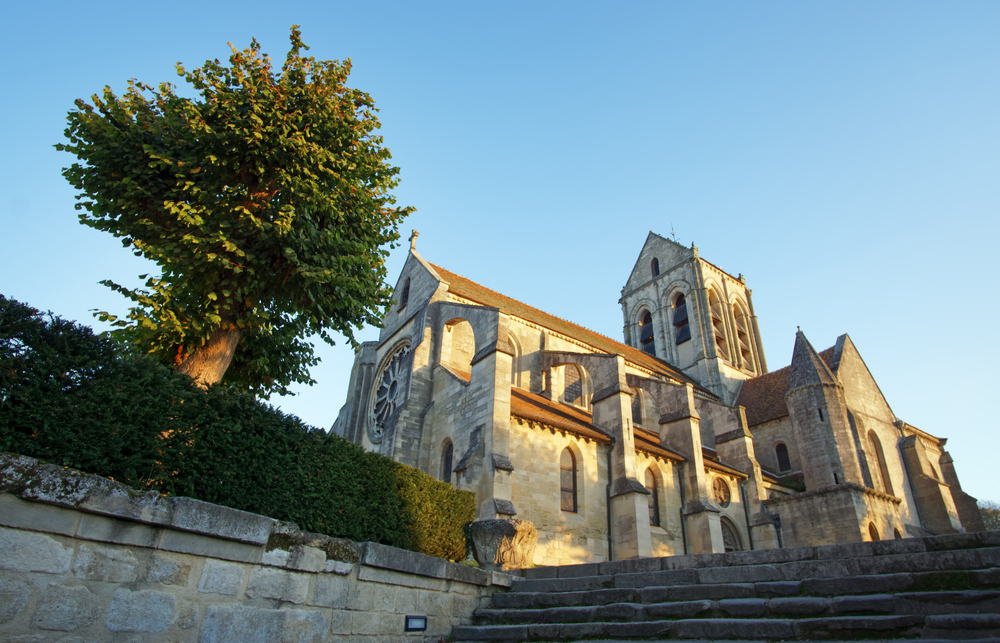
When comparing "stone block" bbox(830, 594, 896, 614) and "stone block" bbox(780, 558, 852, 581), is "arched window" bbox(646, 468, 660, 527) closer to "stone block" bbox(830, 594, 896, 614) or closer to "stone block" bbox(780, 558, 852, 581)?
"stone block" bbox(780, 558, 852, 581)

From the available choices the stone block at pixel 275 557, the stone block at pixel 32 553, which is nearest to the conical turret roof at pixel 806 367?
the stone block at pixel 275 557

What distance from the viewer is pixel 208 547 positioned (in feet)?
16.0

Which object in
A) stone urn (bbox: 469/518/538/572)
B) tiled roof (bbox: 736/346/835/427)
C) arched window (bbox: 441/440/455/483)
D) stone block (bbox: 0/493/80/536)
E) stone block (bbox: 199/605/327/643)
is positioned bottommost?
stone block (bbox: 199/605/327/643)

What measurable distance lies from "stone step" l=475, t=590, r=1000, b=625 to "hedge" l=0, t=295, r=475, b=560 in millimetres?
2011

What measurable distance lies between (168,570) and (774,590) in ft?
18.7

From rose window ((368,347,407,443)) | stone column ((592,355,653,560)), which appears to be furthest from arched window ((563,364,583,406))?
rose window ((368,347,407,443))

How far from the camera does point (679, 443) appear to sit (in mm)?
18078

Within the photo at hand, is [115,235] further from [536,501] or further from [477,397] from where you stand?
[536,501]

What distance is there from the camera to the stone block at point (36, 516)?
150 inches

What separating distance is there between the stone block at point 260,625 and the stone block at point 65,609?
918mm

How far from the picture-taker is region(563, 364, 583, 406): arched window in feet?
70.7

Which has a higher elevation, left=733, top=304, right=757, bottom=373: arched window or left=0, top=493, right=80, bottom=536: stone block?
left=733, top=304, right=757, bottom=373: arched window

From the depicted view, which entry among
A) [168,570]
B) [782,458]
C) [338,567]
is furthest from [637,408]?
[168,570]

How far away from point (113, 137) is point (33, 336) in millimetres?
5381
